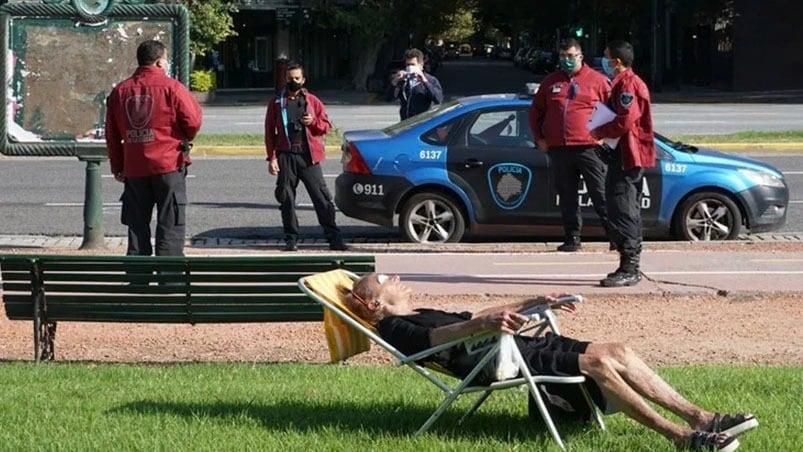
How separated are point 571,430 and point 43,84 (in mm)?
7665

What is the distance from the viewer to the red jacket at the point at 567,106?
11805 mm

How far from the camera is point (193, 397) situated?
7027 millimetres

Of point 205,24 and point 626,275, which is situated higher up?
point 205,24

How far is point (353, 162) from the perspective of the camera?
45.5 feet

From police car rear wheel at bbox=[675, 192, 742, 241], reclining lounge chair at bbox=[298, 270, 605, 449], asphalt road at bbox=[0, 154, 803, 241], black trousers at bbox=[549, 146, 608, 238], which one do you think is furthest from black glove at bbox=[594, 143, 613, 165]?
reclining lounge chair at bbox=[298, 270, 605, 449]

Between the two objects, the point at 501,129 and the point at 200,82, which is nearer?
the point at 501,129

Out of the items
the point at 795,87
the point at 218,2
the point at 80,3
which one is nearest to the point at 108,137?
the point at 80,3

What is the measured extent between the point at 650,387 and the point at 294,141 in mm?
7640

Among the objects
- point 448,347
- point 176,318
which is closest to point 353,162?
point 176,318

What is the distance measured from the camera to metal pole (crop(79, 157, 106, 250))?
12.7m

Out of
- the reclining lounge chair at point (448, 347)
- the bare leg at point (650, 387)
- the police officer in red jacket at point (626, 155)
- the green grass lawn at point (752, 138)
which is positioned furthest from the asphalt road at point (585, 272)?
the green grass lawn at point (752, 138)

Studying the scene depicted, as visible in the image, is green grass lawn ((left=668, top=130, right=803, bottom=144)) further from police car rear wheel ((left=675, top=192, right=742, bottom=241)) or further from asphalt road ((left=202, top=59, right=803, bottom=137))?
police car rear wheel ((left=675, top=192, right=742, bottom=241))

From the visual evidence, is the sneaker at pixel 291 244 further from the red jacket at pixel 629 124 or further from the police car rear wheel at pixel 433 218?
the red jacket at pixel 629 124

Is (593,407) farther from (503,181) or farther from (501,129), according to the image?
(501,129)
